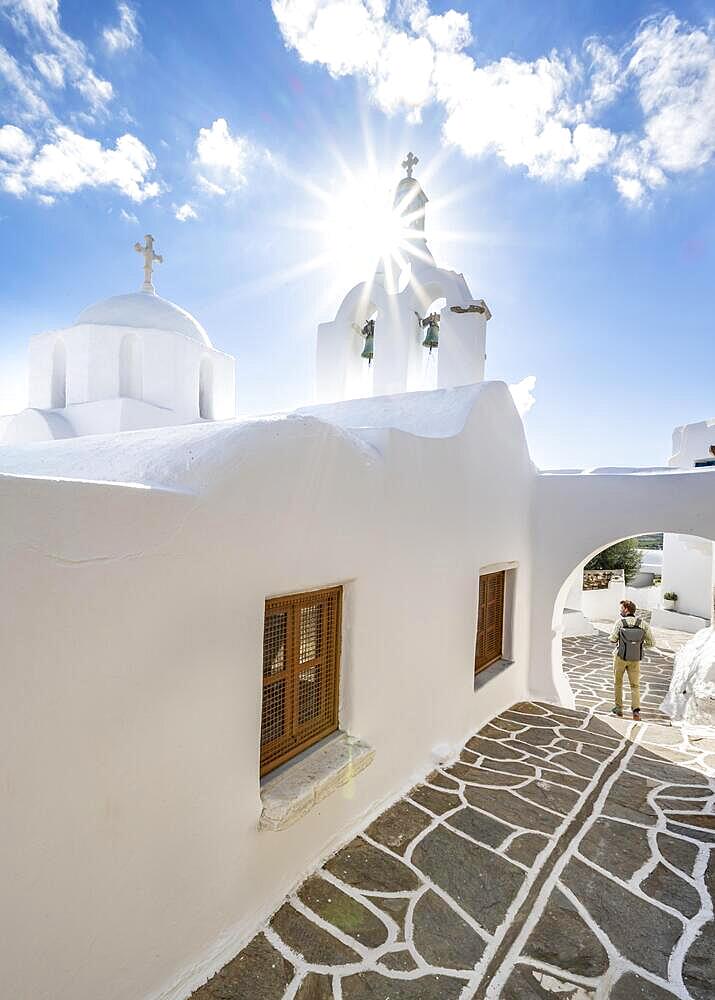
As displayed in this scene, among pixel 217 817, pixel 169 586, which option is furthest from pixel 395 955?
pixel 169 586

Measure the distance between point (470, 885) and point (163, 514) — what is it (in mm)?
2968

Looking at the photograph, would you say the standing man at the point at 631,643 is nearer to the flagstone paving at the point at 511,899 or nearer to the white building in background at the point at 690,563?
the flagstone paving at the point at 511,899

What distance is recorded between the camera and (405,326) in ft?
22.0

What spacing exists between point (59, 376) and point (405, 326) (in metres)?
7.85

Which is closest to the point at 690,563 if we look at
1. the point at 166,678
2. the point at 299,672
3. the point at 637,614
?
the point at 637,614

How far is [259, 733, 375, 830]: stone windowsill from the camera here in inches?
104

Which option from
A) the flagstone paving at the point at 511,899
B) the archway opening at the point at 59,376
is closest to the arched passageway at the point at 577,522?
the flagstone paving at the point at 511,899

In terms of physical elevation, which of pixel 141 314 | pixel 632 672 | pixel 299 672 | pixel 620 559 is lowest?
pixel 632 672

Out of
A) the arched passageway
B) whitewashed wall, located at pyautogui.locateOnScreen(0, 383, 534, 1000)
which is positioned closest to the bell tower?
the arched passageway

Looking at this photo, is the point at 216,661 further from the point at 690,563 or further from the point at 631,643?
the point at 690,563

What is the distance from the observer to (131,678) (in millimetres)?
1999

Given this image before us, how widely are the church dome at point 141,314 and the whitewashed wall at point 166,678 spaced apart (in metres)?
7.76

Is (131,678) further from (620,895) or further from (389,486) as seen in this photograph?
(620,895)

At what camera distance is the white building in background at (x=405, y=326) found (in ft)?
21.1
